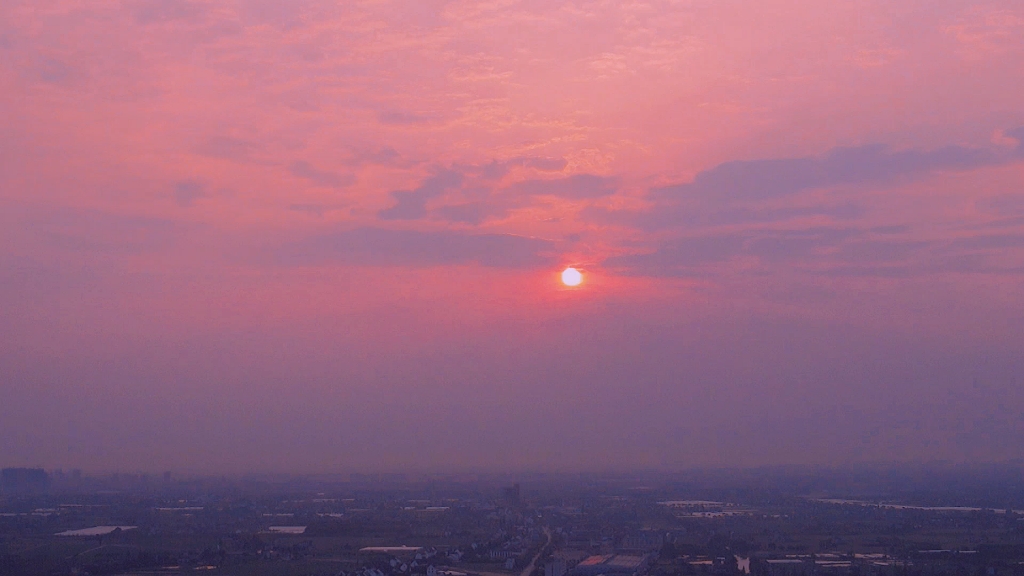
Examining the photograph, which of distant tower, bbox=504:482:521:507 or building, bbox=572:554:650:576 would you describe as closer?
building, bbox=572:554:650:576

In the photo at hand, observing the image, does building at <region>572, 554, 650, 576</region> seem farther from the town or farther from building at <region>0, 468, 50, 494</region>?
building at <region>0, 468, 50, 494</region>

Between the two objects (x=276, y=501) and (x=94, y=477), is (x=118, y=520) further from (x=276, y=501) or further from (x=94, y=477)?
(x=94, y=477)

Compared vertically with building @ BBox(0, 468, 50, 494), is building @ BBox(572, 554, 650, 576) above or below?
below

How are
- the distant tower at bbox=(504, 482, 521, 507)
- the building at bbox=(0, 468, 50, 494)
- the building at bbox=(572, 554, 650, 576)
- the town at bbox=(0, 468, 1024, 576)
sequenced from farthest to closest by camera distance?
1. the building at bbox=(0, 468, 50, 494)
2. the distant tower at bbox=(504, 482, 521, 507)
3. the town at bbox=(0, 468, 1024, 576)
4. the building at bbox=(572, 554, 650, 576)

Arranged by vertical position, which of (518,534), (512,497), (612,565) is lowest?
(612,565)

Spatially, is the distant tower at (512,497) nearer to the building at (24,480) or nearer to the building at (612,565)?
the building at (612,565)

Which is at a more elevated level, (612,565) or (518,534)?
(518,534)

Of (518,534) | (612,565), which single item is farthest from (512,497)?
(612,565)

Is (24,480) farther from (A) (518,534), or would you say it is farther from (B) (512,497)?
(A) (518,534)

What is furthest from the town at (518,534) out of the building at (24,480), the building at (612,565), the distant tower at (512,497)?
the building at (24,480)

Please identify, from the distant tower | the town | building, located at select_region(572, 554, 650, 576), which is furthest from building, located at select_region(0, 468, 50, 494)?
building, located at select_region(572, 554, 650, 576)

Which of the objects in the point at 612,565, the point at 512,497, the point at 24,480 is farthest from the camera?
the point at 24,480
